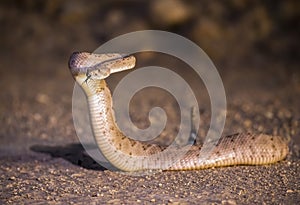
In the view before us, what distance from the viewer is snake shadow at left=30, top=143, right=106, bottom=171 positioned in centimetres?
822

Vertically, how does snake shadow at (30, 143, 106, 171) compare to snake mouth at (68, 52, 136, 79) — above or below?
below

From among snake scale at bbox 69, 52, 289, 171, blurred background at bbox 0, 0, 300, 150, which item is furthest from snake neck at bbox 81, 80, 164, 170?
blurred background at bbox 0, 0, 300, 150

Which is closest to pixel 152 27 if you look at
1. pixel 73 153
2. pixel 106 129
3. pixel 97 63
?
pixel 73 153

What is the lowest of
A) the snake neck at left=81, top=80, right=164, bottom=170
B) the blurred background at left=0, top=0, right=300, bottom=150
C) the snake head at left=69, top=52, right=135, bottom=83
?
the snake neck at left=81, top=80, right=164, bottom=170

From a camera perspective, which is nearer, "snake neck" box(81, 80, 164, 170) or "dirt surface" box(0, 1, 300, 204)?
"dirt surface" box(0, 1, 300, 204)

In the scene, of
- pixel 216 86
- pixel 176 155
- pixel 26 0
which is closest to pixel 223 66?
pixel 216 86

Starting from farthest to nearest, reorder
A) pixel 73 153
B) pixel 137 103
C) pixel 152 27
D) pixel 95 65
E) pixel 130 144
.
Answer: pixel 152 27
pixel 137 103
pixel 73 153
pixel 130 144
pixel 95 65

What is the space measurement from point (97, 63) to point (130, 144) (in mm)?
1193

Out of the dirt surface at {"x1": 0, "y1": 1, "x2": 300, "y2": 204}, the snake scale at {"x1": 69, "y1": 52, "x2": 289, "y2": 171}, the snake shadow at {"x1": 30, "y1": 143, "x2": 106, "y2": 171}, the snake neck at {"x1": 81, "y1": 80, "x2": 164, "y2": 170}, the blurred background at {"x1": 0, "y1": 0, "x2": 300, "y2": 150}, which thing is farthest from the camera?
the blurred background at {"x1": 0, "y1": 0, "x2": 300, "y2": 150}

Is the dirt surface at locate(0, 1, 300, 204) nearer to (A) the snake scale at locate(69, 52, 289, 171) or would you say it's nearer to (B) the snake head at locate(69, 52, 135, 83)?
(A) the snake scale at locate(69, 52, 289, 171)

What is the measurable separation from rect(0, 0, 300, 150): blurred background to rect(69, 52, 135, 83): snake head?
615 centimetres

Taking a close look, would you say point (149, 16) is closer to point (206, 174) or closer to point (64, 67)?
point (64, 67)

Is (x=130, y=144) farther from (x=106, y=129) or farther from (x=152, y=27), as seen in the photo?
(x=152, y=27)

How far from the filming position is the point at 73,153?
9000 millimetres
